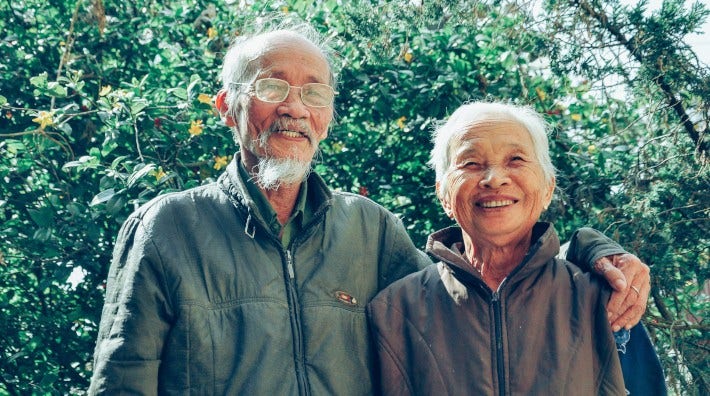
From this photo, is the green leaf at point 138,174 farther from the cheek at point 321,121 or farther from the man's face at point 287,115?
the cheek at point 321,121

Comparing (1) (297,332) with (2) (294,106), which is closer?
(1) (297,332)

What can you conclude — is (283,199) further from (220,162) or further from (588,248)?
(220,162)

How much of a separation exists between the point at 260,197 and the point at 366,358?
0.60m

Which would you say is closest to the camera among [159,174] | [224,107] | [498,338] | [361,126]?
[498,338]

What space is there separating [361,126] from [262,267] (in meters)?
2.04

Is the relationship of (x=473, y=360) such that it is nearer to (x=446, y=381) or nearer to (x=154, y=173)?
(x=446, y=381)

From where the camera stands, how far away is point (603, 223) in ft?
13.1

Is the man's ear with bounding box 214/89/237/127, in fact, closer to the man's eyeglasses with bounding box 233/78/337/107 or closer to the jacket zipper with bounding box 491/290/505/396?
the man's eyeglasses with bounding box 233/78/337/107

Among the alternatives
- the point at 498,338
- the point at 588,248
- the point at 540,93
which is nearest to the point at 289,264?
the point at 498,338

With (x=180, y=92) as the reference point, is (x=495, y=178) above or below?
below

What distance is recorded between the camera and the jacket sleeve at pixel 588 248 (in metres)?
2.55

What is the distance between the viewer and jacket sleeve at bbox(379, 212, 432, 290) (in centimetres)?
288

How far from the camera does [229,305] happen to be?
2504mm

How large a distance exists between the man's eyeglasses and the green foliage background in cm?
108
